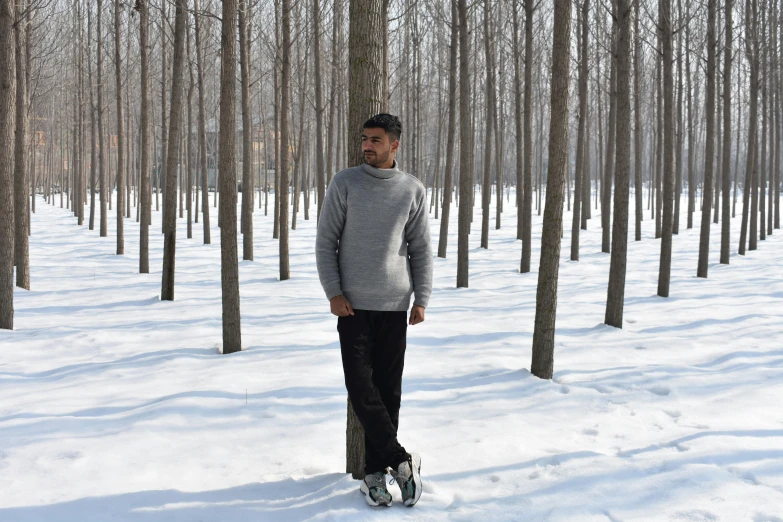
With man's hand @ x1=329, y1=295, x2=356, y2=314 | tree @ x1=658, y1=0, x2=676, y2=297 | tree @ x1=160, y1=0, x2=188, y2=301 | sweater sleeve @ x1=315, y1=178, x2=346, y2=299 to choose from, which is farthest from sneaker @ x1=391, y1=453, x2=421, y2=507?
tree @ x1=658, y1=0, x2=676, y2=297

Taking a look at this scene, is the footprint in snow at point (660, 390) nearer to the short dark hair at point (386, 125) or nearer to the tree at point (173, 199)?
the short dark hair at point (386, 125)

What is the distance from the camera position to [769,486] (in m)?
3.17

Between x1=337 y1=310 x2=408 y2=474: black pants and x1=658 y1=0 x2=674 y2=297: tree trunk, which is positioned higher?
x1=658 y1=0 x2=674 y2=297: tree trunk

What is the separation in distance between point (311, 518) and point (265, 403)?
6.08 ft

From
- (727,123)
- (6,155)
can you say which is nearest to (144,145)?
(6,155)

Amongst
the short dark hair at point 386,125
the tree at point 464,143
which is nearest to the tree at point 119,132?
the tree at point 464,143

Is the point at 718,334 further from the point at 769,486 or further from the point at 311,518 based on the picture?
the point at 311,518

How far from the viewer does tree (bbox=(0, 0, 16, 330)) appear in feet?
22.3

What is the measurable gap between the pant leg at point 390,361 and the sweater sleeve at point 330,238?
27 cm

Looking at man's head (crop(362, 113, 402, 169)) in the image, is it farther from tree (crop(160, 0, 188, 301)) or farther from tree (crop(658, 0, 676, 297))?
tree (crop(658, 0, 676, 297))

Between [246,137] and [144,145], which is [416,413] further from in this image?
[246,137]

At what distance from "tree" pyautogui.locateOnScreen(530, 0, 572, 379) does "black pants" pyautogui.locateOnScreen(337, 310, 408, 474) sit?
256 centimetres

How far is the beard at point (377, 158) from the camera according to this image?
9.30ft

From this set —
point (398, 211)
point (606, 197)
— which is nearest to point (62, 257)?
point (606, 197)
